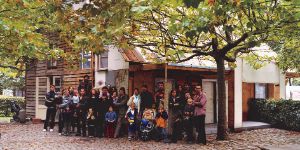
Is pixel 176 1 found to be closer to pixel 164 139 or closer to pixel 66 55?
pixel 164 139

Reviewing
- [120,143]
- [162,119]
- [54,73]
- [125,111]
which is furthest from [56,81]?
[162,119]

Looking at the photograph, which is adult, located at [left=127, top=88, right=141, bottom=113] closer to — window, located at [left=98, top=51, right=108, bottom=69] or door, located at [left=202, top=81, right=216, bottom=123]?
window, located at [left=98, top=51, right=108, bottom=69]

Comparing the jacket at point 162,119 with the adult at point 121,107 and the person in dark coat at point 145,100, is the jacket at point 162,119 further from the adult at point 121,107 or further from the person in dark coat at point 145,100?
the adult at point 121,107

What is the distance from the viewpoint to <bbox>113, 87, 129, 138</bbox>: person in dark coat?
15070mm

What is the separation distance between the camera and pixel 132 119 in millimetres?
14320

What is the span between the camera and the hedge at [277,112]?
738 inches

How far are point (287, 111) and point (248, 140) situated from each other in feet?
16.6

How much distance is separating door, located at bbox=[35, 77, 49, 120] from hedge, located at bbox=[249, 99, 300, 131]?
39.4ft

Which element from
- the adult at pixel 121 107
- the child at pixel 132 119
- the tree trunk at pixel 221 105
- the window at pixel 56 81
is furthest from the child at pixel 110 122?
the window at pixel 56 81

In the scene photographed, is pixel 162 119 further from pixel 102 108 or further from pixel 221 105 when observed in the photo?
pixel 102 108

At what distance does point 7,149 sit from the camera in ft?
39.7

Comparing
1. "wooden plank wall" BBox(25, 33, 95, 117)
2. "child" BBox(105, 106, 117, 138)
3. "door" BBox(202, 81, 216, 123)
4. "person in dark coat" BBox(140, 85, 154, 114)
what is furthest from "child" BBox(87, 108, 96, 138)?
"door" BBox(202, 81, 216, 123)

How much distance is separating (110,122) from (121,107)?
729 millimetres

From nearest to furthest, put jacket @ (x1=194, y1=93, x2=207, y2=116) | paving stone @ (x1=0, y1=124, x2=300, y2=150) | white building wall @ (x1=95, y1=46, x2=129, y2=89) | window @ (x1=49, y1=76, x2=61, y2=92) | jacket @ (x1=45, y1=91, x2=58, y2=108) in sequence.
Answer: paving stone @ (x1=0, y1=124, x2=300, y2=150), jacket @ (x1=194, y1=93, x2=207, y2=116), jacket @ (x1=45, y1=91, x2=58, y2=108), white building wall @ (x1=95, y1=46, x2=129, y2=89), window @ (x1=49, y1=76, x2=61, y2=92)
